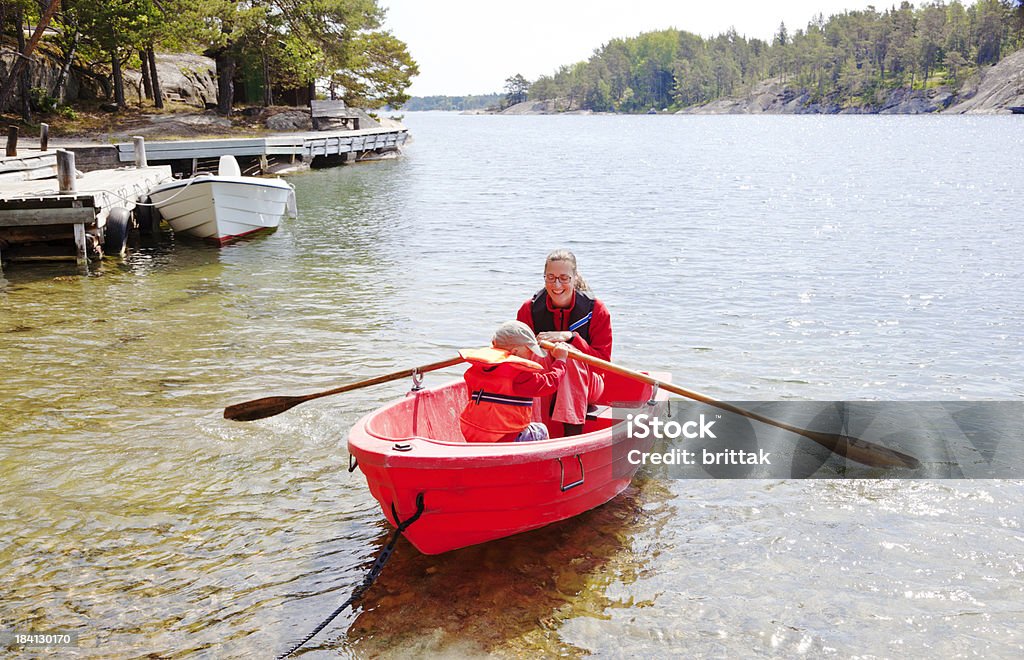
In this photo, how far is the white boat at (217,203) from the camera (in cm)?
1802

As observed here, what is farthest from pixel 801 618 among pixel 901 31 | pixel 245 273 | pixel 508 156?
pixel 901 31

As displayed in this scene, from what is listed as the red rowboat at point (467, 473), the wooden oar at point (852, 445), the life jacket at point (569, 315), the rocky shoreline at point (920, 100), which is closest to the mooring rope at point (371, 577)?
the red rowboat at point (467, 473)

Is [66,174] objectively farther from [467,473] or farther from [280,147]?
[280,147]

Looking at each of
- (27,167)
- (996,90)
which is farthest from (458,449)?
(996,90)

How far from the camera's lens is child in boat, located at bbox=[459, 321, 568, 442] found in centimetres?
560

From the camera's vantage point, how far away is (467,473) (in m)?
5.13

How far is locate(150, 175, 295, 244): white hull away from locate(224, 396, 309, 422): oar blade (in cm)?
1165

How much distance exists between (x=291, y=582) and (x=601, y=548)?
1.97 meters

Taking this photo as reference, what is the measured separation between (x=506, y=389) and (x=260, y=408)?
251 cm

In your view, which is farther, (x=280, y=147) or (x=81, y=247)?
(x=280, y=147)

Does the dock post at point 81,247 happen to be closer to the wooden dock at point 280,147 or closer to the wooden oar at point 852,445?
the wooden oar at point 852,445

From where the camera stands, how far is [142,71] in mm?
38188

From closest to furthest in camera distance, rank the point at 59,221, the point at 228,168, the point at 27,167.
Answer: the point at 59,221
the point at 27,167
the point at 228,168

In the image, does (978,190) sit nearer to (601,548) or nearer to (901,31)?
(601,548)
